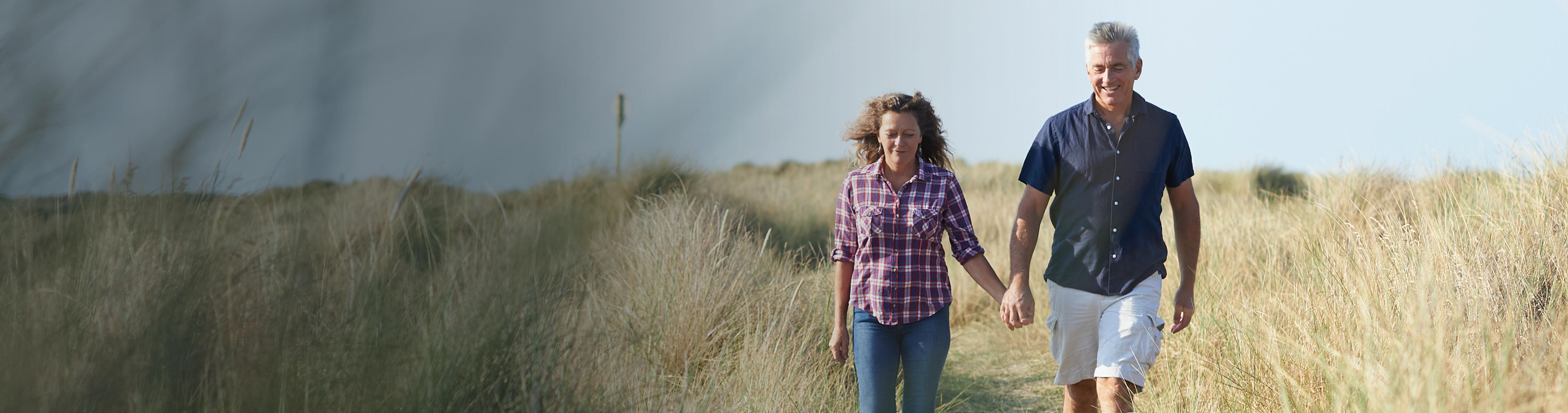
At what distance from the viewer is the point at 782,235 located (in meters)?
10.0

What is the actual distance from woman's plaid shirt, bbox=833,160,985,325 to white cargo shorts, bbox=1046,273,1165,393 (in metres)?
0.39

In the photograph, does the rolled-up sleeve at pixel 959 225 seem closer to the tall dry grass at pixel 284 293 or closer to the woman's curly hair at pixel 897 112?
the woman's curly hair at pixel 897 112

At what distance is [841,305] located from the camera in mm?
2627

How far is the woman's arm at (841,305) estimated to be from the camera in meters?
2.61

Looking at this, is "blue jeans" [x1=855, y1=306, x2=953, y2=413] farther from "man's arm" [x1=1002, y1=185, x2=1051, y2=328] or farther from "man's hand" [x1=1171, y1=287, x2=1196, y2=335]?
"man's hand" [x1=1171, y1=287, x2=1196, y2=335]

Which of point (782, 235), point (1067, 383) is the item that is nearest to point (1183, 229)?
point (1067, 383)

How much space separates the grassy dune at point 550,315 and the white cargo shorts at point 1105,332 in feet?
1.24

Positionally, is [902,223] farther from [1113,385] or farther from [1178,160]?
[1178,160]

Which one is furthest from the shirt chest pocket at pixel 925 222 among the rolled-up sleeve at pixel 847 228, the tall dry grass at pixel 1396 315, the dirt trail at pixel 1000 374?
the dirt trail at pixel 1000 374

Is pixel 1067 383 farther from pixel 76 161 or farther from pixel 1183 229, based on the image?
pixel 76 161

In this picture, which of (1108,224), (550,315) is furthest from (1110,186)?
(550,315)

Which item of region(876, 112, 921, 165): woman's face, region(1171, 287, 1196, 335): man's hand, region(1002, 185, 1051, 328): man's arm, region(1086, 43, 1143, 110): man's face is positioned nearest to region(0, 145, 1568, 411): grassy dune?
region(1171, 287, 1196, 335): man's hand

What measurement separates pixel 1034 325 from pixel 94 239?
18.5ft

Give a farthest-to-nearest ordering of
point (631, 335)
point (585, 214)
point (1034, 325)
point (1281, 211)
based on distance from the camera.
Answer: point (1281, 211), point (1034, 325), point (631, 335), point (585, 214)
